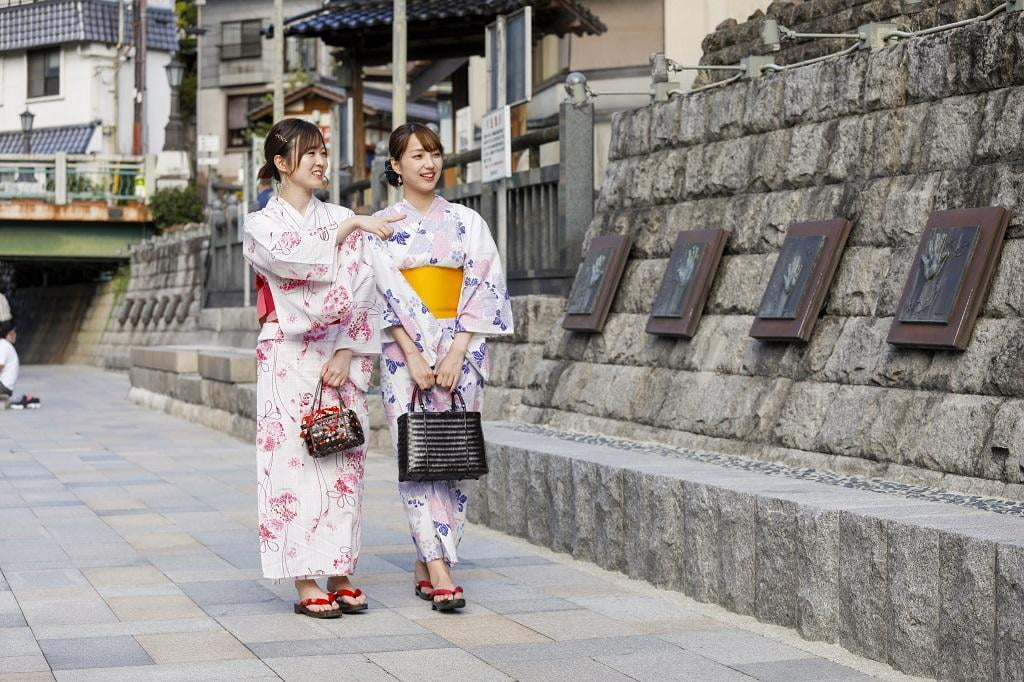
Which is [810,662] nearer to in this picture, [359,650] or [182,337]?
[359,650]

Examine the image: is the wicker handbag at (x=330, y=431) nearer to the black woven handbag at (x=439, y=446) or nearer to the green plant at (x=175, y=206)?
the black woven handbag at (x=439, y=446)

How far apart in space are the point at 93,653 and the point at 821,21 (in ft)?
25.2

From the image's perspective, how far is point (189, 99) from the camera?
5694cm

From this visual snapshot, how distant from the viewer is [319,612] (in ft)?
21.1

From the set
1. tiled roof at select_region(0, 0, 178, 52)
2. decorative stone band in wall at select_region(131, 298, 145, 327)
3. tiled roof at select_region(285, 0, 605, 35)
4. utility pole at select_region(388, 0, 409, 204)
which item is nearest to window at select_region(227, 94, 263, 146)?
tiled roof at select_region(0, 0, 178, 52)

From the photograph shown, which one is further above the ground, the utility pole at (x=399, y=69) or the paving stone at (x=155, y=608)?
the utility pole at (x=399, y=69)

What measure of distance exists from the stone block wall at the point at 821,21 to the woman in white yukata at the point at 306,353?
13.5 feet

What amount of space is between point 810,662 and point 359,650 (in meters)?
1.67

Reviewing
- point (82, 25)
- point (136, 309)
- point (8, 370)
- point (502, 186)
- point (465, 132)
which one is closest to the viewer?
point (502, 186)

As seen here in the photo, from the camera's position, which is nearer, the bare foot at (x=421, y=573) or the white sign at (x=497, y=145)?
the bare foot at (x=421, y=573)

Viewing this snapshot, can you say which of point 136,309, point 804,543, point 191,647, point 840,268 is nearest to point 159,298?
point 136,309

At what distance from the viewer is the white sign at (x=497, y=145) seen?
43.1 ft

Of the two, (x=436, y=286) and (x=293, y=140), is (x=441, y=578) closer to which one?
(x=436, y=286)

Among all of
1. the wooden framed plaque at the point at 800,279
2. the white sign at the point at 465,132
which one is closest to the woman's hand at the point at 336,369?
the wooden framed plaque at the point at 800,279
